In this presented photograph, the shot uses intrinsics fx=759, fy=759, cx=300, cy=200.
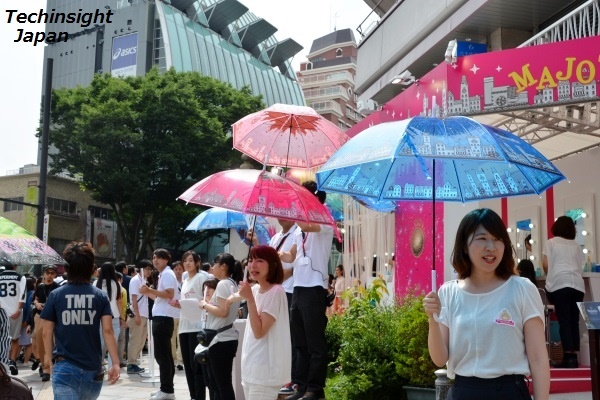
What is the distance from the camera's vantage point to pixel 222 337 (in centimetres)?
743

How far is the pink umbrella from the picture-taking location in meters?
6.68

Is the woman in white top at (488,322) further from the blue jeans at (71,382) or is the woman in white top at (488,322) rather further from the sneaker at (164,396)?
the sneaker at (164,396)

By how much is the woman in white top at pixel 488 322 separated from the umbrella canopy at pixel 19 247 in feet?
19.3

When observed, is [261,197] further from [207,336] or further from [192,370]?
[192,370]

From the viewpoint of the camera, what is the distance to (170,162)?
3512 cm

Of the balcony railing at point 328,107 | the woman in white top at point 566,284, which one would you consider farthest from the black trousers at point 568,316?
the balcony railing at point 328,107

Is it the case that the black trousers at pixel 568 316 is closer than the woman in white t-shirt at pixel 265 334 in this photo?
No

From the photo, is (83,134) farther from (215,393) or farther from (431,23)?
(215,393)

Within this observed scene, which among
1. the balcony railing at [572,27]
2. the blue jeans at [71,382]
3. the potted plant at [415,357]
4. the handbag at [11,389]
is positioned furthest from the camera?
the balcony railing at [572,27]

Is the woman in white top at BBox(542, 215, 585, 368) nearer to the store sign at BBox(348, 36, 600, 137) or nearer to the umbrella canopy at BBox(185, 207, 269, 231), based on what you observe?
the store sign at BBox(348, 36, 600, 137)

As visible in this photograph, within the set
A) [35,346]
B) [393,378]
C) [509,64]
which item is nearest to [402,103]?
[509,64]

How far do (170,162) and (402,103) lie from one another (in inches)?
947

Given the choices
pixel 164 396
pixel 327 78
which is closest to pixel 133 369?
pixel 164 396

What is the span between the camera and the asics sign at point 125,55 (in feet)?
206
